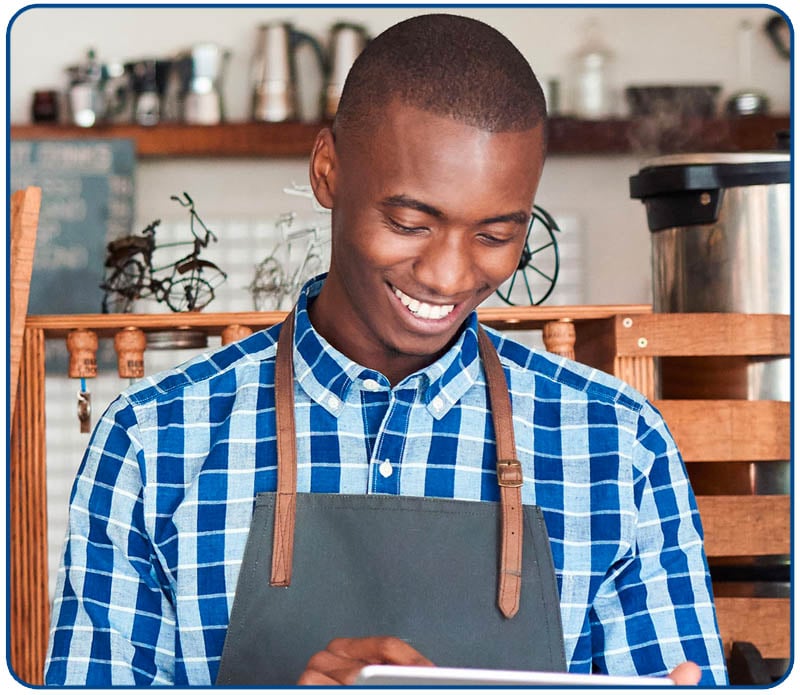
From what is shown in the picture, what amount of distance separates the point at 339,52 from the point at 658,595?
7.11 ft

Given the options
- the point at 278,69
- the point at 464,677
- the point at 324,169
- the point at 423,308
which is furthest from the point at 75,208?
the point at 464,677

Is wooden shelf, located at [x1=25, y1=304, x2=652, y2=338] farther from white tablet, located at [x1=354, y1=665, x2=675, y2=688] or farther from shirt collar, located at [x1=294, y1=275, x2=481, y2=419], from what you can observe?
white tablet, located at [x1=354, y1=665, x2=675, y2=688]

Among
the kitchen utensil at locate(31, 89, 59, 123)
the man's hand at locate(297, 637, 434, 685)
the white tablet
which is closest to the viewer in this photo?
the white tablet

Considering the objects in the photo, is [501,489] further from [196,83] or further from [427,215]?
[196,83]

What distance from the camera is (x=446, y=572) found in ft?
3.47

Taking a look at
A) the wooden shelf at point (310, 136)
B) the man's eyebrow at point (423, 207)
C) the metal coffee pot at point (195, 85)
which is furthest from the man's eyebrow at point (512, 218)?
the metal coffee pot at point (195, 85)

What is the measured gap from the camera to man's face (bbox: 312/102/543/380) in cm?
96

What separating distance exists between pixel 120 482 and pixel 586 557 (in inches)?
18.0

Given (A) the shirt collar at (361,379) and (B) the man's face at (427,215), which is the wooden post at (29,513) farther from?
(B) the man's face at (427,215)

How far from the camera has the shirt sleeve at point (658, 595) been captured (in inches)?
42.6

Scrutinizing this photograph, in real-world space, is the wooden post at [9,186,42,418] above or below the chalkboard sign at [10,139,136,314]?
below

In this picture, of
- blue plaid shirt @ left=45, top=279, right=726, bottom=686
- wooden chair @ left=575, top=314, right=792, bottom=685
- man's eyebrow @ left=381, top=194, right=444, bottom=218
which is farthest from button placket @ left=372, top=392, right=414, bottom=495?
wooden chair @ left=575, top=314, right=792, bottom=685

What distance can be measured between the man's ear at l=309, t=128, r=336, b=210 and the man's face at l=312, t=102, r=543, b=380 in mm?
12

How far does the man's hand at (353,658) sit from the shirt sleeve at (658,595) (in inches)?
10.8
